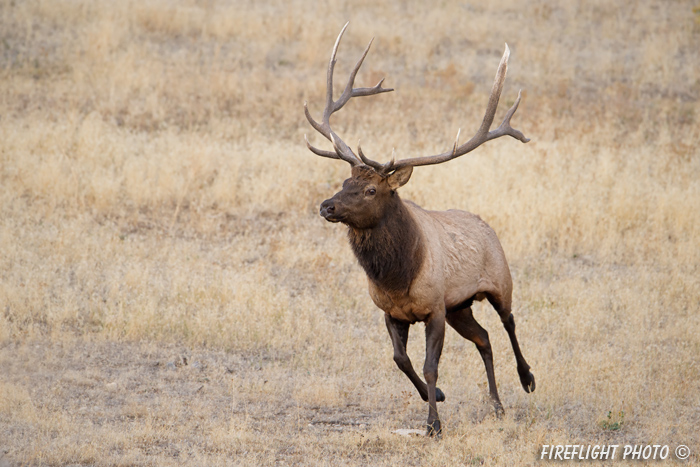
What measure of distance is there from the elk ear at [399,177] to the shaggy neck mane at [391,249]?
124 mm


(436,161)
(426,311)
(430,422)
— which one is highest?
(436,161)

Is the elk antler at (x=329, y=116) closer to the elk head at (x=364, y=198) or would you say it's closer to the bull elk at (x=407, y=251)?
the bull elk at (x=407, y=251)

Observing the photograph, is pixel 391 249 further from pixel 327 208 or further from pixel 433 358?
pixel 433 358

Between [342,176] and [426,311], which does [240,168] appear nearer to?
[342,176]

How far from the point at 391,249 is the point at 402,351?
0.96 metres

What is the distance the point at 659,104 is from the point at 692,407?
11527 millimetres

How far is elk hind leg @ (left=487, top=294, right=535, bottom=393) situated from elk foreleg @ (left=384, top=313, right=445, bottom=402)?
102cm

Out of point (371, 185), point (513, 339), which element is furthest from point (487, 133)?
point (513, 339)

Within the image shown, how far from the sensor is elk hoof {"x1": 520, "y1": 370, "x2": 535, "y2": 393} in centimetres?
786

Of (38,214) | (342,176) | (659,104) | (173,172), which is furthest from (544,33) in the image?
(38,214)

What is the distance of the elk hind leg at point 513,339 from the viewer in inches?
304

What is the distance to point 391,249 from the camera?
6773 mm

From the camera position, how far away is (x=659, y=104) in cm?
1742

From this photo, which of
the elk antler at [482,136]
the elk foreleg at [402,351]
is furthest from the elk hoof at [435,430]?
the elk antler at [482,136]
